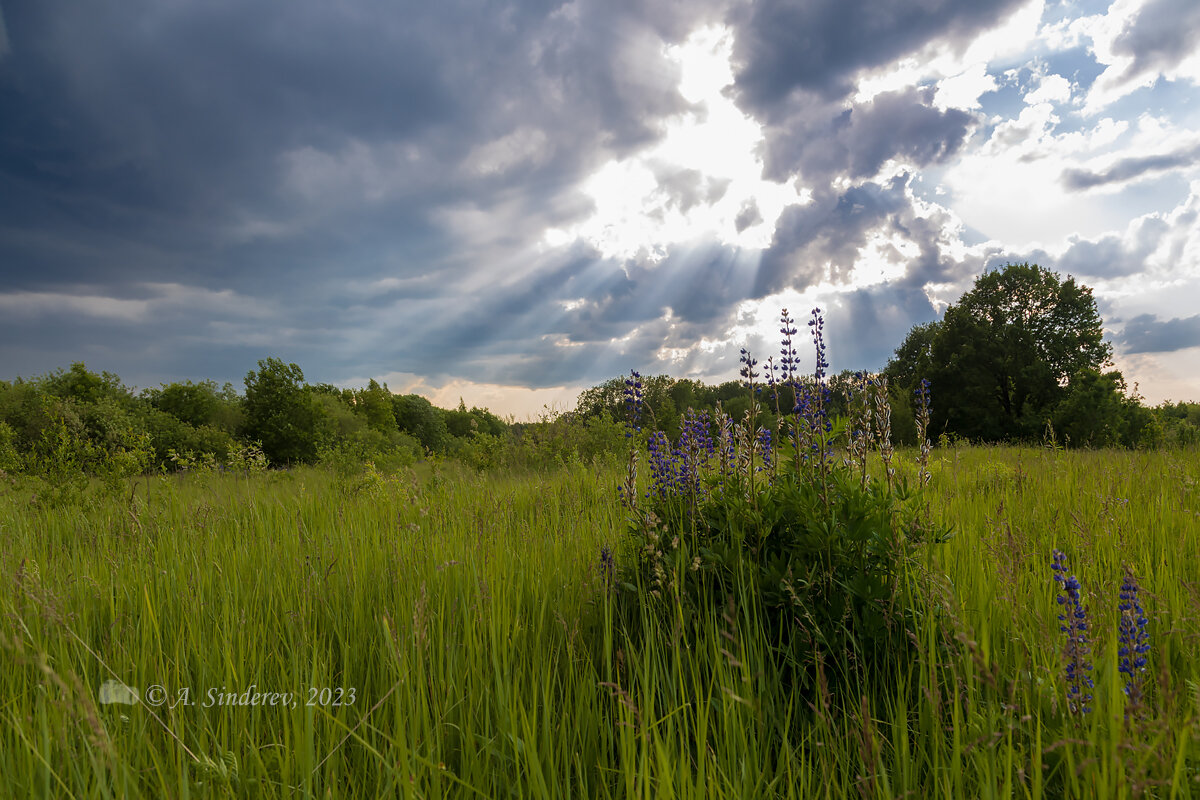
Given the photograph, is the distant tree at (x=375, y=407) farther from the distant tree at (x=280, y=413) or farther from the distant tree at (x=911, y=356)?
the distant tree at (x=911, y=356)

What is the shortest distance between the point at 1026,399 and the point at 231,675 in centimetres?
4349

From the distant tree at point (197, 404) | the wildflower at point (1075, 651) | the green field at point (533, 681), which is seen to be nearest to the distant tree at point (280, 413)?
the distant tree at point (197, 404)

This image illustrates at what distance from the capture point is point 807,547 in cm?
262

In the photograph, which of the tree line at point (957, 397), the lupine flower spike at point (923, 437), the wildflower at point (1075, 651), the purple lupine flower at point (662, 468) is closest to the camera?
the wildflower at point (1075, 651)

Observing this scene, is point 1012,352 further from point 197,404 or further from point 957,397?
point 197,404

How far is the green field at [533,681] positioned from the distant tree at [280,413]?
33.2 m

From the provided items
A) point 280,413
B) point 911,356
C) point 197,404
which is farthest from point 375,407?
point 911,356

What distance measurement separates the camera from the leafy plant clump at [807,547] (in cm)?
251

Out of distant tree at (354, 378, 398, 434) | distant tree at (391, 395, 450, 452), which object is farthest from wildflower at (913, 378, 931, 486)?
distant tree at (391, 395, 450, 452)

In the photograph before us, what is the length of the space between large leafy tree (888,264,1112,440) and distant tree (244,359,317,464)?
4480cm

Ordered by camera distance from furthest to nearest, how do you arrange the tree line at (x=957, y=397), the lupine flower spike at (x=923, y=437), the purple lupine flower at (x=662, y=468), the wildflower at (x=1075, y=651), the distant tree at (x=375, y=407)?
the distant tree at (x=375, y=407)
the tree line at (x=957, y=397)
the purple lupine flower at (x=662, y=468)
the lupine flower spike at (x=923, y=437)
the wildflower at (x=1075, y=651)

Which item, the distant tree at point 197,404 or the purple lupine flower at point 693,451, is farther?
the distant tree at point 197,404

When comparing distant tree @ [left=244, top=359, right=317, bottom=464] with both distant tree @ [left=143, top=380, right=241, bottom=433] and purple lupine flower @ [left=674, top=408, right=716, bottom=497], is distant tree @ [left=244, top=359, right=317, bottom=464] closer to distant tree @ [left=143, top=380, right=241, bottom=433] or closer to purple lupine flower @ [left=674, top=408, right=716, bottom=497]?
distant tree @ [left=143, top=380, right=241, bottom=433]

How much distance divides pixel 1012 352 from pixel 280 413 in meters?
50.3
